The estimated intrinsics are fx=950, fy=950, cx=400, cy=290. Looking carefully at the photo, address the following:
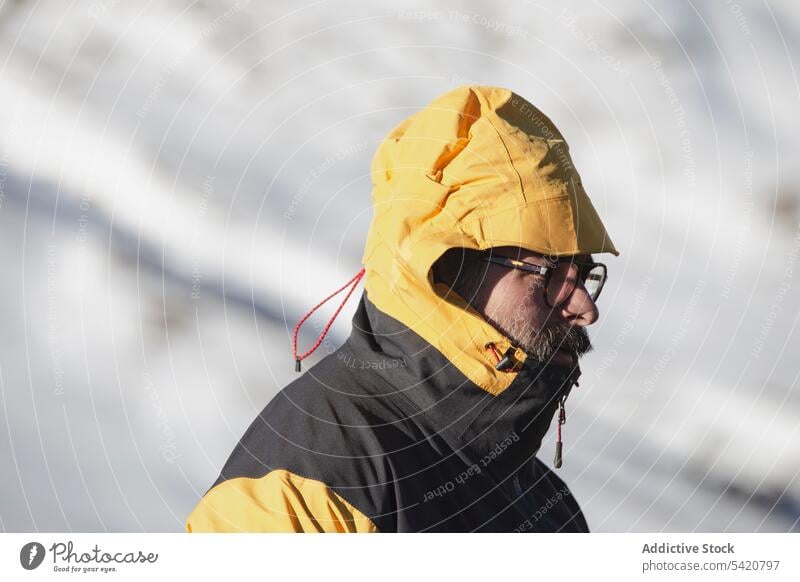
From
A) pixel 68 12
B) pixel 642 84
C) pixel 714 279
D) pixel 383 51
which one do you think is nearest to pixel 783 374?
pixel 714 279

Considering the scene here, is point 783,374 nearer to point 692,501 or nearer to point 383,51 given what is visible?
point 692,501

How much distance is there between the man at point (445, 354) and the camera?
2275mm

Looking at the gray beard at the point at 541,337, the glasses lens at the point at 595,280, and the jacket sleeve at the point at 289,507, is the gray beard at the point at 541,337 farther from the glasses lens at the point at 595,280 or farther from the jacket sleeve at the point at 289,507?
the jacket sleeve at the point at 289,507

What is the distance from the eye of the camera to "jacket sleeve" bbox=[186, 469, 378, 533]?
7.23 feet

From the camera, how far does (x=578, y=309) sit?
107 inches

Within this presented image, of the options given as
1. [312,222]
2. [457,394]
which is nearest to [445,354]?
[457,394]

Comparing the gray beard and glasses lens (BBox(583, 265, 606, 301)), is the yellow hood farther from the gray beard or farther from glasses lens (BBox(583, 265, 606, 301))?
glasses lens (BBox(583, 265, 606, 301))

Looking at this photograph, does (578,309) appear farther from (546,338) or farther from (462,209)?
(462,209)

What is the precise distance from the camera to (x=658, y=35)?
14.0ft

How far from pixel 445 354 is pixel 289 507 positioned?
571 mm

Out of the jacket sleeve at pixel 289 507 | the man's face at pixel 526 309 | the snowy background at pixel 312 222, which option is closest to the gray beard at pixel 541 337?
the man's face at pixel 526 309

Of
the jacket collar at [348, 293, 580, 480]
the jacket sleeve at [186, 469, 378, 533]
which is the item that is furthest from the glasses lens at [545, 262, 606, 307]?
the jacket sleeve at [186, 469, 378, 533]

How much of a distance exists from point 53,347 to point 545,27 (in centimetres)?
247

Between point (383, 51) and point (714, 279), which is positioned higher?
point (383, 51)
